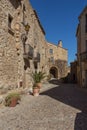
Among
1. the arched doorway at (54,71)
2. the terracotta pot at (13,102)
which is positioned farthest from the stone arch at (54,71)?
the terracotta pot at (13,102)

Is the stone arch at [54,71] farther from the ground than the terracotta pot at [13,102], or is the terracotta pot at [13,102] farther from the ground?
the stone arch at [54,71]

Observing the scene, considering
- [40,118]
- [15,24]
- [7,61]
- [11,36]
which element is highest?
[15,24]

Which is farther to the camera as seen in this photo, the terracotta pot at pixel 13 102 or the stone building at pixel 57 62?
the stone building at pixel 57 62

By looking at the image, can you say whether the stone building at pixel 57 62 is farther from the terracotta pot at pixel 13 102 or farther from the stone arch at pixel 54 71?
the terracotta pot at pixel 13 102

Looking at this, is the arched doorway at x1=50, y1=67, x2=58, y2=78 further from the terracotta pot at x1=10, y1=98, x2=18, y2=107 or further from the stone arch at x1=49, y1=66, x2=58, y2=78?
the terracotta pot at x1=10, y1=98, x2=18, y2=107

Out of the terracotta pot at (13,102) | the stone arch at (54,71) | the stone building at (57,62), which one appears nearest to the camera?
the terracotta pot at (13,102)

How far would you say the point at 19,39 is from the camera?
12.2 metres

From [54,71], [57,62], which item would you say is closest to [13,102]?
[57,62]

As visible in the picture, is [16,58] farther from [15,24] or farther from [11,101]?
[11,101]

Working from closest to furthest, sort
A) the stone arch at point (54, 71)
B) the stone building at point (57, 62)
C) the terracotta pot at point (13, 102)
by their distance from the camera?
the terracotta pot at point (13, 102)
the stone building at point (57, 62)
the stone arch at point (54, 71)

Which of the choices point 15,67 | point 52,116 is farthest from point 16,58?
point 52,116

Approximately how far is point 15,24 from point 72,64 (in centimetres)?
2185

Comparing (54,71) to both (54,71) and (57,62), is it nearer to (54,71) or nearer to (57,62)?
(54,71)

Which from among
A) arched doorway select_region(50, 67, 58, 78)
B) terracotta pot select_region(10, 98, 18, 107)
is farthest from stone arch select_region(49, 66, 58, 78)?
terracotta pot select_region(10, 98, 18, 107)
